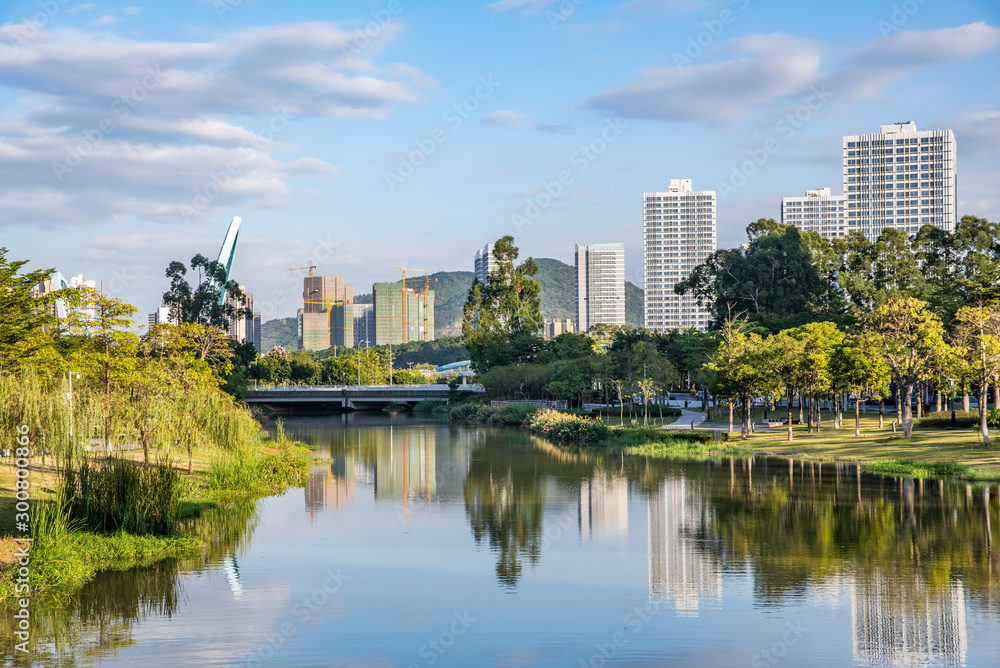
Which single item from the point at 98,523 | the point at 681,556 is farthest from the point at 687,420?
the point at 98,523

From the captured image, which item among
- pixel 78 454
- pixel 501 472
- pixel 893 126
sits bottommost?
pixel 501 472

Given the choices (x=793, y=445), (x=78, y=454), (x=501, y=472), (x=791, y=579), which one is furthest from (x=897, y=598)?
(x=793, y=445)

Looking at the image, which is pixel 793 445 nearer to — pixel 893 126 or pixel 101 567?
pixel 101 567

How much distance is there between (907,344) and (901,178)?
155 metres

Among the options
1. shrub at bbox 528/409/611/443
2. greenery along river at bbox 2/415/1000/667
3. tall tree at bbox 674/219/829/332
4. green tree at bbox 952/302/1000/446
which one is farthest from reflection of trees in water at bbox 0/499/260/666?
tall tree at bbox 674/219/829/332

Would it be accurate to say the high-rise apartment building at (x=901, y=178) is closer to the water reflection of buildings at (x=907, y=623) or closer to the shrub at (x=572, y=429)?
the shrub at (x=572, y=429)

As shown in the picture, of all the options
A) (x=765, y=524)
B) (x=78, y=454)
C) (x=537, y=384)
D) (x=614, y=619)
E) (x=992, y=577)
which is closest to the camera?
(x=614, y=619)

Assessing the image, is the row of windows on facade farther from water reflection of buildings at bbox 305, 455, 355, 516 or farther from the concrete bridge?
water reflection of buildings at bbox 305, 455, 355, 516

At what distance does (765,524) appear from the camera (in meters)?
24.9

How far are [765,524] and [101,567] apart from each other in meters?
17.6

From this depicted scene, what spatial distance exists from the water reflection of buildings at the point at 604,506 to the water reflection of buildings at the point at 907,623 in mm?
8437

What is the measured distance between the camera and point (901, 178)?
179 metres

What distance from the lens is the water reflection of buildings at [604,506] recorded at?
25688mm

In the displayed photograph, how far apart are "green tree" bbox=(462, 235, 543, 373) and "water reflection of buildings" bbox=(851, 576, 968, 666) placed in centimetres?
8116
